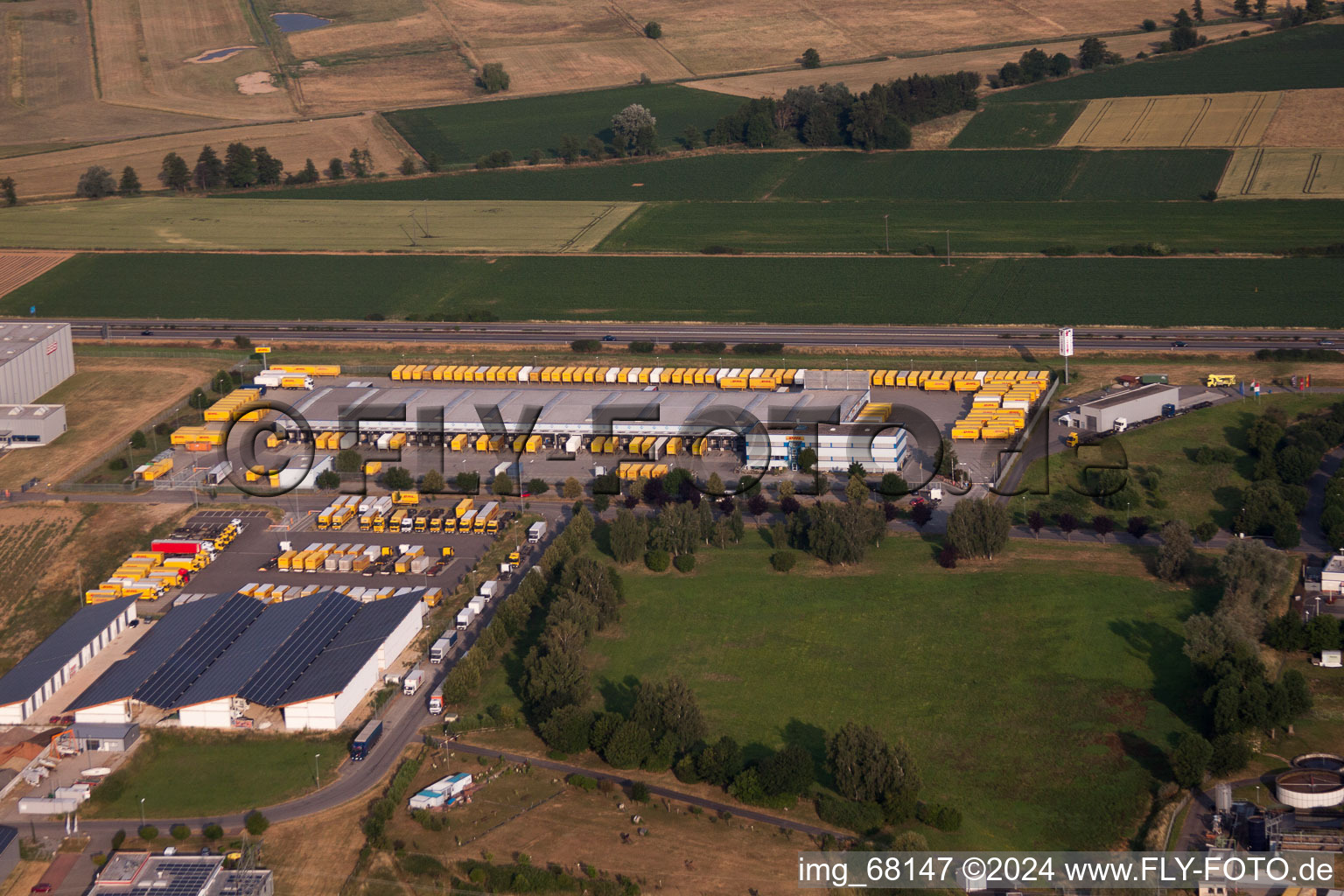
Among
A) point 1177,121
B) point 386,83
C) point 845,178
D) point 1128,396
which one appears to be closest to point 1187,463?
point 1128,396

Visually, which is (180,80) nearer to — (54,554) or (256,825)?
(54,554)

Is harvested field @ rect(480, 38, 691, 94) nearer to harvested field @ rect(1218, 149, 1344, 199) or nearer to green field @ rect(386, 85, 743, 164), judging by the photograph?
green field @ rect(386, 85, 743, 164)

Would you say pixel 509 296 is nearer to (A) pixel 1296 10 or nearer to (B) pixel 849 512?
(B) pixel 849 512

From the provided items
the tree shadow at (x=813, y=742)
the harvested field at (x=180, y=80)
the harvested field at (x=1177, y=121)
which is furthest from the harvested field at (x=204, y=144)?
the tree shadow at (x=813, y=742)

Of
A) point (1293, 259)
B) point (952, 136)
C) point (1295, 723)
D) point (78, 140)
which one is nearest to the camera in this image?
point (1295, 723)

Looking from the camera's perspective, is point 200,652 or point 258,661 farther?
point 200,652

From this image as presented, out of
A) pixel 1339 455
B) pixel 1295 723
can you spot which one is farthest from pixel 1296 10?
pixel 1295 723
